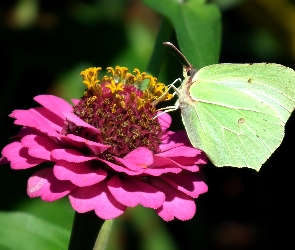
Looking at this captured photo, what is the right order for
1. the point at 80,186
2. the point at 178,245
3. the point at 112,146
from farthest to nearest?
the point at 178,245
the point at 112,146
the point at 80,186

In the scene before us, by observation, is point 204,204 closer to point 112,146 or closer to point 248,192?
point 248,192

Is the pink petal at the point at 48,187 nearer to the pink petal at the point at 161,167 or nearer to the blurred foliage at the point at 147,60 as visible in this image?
the pink petal at the point at 161,167

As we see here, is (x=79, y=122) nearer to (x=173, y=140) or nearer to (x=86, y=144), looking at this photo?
(x=86, y=144)

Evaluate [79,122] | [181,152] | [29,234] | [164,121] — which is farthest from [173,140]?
[29,234]

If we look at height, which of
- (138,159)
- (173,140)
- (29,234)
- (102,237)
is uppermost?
(138,159)

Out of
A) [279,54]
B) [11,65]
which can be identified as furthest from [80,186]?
[279,54]

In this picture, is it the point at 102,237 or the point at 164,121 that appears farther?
the point at 164,121
